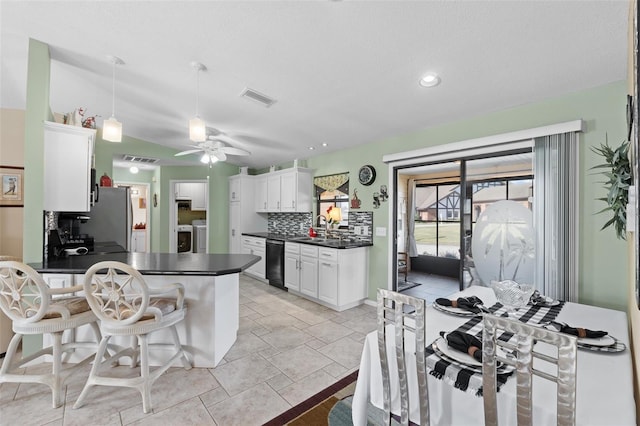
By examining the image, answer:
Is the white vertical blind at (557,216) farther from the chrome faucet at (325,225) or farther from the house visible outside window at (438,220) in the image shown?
the chrome faucet at (325,225)

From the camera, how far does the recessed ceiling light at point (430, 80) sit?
2.27 m

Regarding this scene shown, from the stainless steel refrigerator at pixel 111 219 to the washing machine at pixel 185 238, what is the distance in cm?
265

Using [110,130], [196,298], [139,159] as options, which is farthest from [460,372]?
[139,159]

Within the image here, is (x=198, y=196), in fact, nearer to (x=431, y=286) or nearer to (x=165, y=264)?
(x=165, y=264)

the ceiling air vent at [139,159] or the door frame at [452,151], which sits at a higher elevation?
the ceiling air vent at [139,159]

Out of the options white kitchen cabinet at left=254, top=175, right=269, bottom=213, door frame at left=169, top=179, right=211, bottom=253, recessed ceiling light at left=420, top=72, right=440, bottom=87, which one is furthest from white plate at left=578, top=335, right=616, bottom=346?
door frame at left=169, top=179, right=211, bottom=253

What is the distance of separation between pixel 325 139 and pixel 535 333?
3665 millimetres

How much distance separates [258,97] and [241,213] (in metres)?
3.44

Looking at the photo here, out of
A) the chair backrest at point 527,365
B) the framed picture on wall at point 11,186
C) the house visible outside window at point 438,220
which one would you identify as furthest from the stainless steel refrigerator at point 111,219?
the house visible outside window at point 438,220

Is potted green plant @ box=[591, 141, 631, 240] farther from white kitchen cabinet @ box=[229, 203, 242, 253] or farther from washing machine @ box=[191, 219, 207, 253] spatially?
washing machine @ box=[191, 219, 207, 253]

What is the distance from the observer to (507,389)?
91 cm

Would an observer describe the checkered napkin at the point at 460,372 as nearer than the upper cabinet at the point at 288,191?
Yes

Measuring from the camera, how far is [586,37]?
68.6 inches

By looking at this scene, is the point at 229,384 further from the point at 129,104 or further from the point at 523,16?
the point at 129,104
